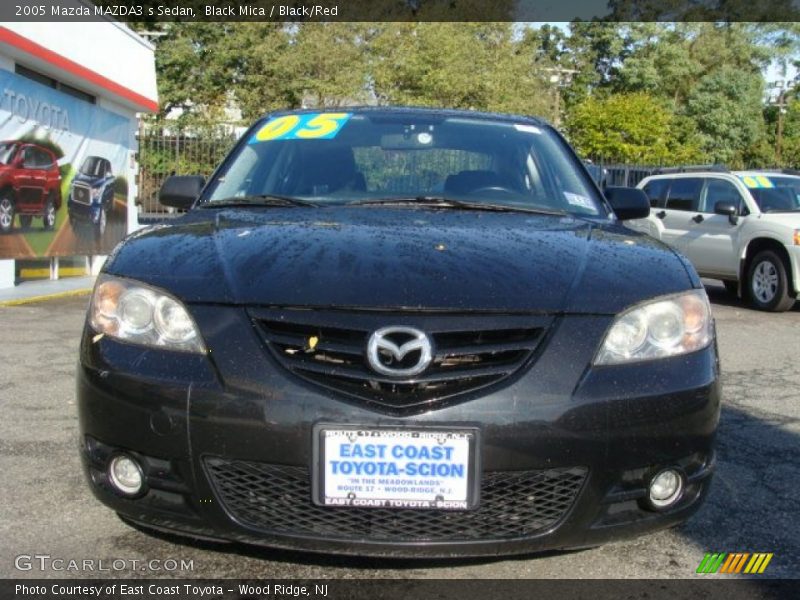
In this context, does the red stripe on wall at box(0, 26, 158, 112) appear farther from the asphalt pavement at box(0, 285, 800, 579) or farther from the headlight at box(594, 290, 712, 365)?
the headlight at box(594, 290, 712, 365)

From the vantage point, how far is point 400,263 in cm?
264

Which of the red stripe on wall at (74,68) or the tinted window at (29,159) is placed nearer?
the red stripe on wall at (74,68)

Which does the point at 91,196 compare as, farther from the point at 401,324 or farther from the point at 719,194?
the point at 401,324

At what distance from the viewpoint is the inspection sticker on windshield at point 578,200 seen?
12.2 feet

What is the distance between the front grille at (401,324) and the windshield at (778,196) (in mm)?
9583

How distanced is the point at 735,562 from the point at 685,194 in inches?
389

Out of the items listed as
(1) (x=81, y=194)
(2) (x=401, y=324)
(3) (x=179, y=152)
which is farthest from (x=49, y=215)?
(2) (x=401, y=324)

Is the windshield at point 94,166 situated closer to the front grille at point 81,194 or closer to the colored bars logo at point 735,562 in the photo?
the front grille at point 81,194

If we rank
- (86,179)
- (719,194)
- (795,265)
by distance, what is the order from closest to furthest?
1. (795,265)
2. (719,194)
3. (86,179)

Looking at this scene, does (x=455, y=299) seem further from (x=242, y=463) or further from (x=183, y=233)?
(x=183, y=233)

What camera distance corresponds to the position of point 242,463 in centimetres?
240

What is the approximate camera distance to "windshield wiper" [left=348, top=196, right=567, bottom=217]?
3451mm

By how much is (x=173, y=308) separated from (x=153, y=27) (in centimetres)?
3449
